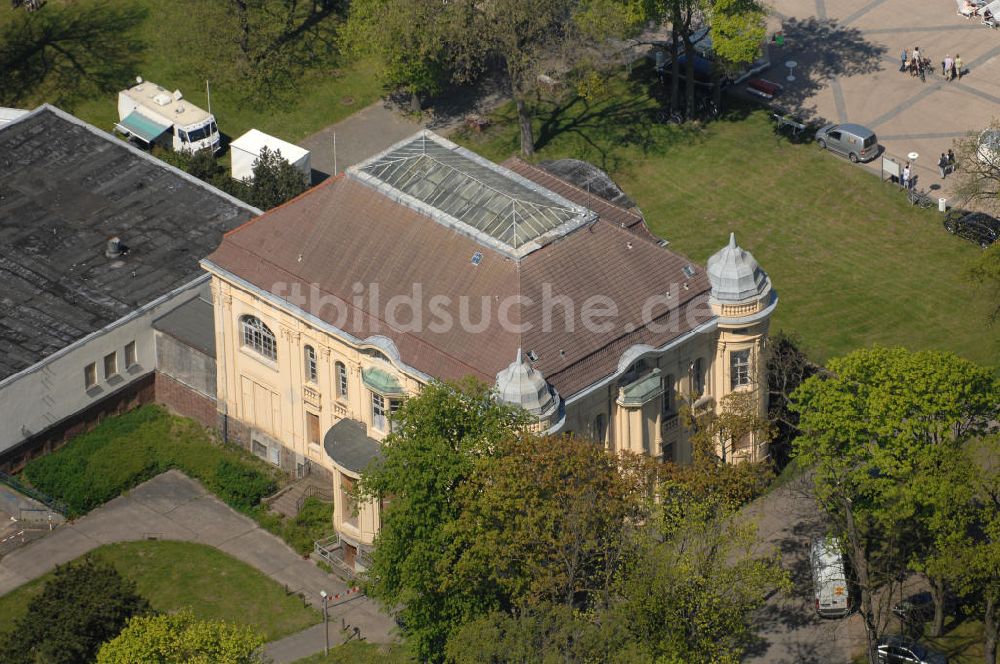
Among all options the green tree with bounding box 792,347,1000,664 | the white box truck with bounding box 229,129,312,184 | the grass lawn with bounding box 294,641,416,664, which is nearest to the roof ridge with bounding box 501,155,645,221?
the green tree with bounding box 792,347,1000,664

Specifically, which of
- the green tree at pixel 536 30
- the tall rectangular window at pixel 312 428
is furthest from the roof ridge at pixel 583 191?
the tall rectangular window at pixel 312 428

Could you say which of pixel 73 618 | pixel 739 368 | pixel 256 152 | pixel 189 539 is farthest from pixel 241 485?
pixel 256 152

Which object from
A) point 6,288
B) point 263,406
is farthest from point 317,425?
point 6,288

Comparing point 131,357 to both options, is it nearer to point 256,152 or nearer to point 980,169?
point 256,152

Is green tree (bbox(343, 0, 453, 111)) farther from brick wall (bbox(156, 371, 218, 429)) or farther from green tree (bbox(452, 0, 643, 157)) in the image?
brick wall (bbox(156, 371, 218, 429))

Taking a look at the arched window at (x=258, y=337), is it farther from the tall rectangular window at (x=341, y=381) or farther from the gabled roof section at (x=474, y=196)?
the gabled roof section at (x=474, y=196)

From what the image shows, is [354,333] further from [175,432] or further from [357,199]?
[175,432]
